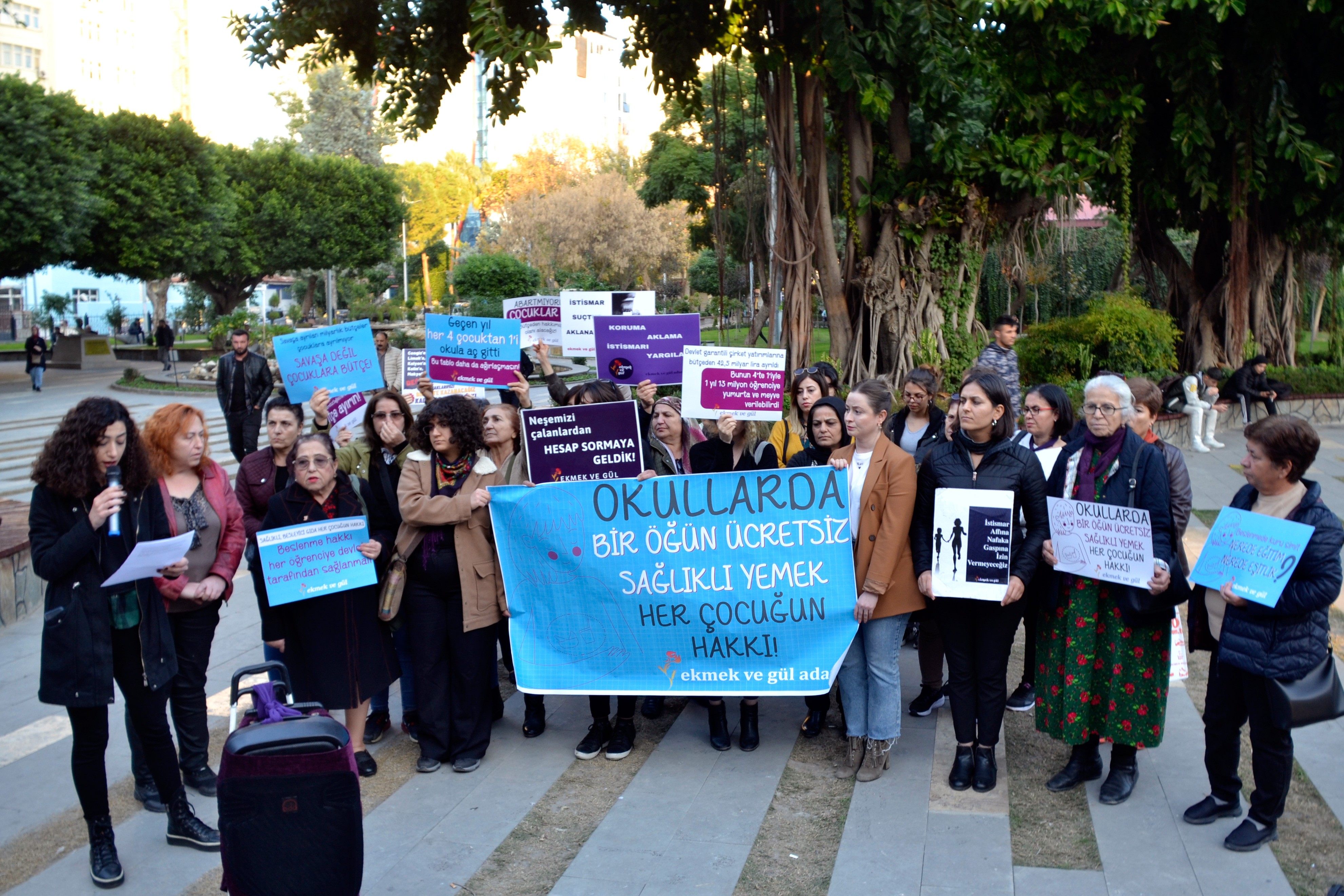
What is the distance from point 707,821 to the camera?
4730mm

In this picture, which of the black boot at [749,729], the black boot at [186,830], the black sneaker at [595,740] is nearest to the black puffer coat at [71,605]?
the black boot at [186,830]

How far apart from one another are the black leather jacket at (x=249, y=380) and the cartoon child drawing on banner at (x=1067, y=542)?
918cm

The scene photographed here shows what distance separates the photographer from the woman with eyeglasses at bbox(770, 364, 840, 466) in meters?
5.88

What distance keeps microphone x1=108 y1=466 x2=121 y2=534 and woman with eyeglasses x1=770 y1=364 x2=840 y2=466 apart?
10.0 ft

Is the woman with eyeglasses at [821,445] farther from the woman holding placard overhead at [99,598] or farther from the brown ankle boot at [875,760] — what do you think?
the woman holding placard overhead at [99,598]

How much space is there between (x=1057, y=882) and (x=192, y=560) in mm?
3790

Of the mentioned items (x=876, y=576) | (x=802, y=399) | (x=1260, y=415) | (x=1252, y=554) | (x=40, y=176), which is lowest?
(x=1260, y=415)

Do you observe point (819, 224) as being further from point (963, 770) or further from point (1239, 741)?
point (1239, 741)

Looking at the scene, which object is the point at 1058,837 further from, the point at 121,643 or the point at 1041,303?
the point at 1041,303

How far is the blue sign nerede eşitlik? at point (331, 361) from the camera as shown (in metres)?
7.09

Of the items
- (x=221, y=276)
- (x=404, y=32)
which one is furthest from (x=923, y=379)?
(x=221, y=276)

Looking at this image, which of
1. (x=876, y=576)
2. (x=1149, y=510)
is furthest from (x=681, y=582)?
(x=1149, y=510)

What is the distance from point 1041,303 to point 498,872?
33.4m

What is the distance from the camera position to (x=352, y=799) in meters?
3.49
